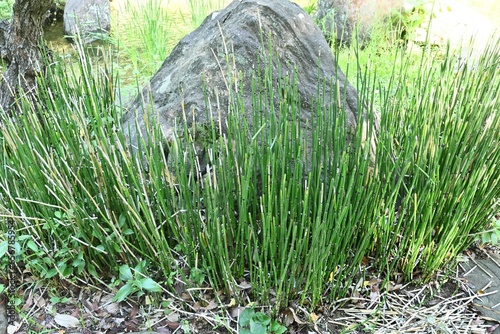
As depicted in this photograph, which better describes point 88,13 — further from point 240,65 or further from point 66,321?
point 66,321

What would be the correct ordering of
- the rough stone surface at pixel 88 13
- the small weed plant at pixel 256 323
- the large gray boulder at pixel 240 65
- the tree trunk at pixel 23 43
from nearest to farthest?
the small weed plant at pixel 256 323
the large gray boulder at pixel 240 65
the tree trunk at pixel 23 43
the rough stone surface at pixel 88 13

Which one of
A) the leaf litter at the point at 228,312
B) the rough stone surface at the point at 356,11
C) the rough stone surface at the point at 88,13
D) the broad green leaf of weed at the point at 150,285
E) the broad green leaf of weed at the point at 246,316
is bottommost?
the leaf litter at the point at 228,312

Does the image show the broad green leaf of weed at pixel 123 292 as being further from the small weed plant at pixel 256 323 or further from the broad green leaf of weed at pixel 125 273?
the small weed plant at pixel 256 323

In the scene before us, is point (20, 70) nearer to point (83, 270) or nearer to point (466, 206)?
point (83, 270)

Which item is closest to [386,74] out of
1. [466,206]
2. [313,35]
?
[313,35]

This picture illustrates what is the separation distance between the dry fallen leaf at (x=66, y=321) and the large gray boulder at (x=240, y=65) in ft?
1.92

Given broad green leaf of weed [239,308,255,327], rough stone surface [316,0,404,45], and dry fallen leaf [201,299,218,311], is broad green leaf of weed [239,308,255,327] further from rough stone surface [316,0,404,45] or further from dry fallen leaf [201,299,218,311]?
rough stone surface [316,0,404,45]

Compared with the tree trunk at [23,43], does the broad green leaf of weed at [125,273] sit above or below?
below

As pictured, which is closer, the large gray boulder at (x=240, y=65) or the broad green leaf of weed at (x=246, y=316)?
the broad green leaf of weed at (x=246, y=316)

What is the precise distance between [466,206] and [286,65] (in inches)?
31.8

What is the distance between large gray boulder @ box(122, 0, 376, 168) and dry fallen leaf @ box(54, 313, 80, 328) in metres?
0.58

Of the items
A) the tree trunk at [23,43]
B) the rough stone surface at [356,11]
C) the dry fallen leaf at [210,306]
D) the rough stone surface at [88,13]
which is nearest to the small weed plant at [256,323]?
the dry fallen leaf at [210,306]

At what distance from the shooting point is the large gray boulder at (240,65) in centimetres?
171

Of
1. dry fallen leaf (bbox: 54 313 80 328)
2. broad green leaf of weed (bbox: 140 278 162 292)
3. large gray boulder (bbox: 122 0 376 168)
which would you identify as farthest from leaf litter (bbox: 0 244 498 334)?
large gray boulder (bbox: 122 0 376 168)
